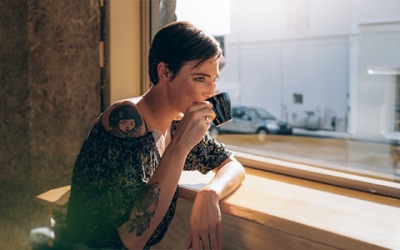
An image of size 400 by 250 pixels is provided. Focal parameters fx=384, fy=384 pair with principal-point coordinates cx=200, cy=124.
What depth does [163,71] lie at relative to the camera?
1301mm

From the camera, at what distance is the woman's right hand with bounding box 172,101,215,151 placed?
1.19 m

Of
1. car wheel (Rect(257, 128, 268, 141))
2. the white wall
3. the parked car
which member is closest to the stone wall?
the white wall

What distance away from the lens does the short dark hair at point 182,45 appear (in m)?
1.24

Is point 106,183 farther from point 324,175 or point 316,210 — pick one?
point 324,175

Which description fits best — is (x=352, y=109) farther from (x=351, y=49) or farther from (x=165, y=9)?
(x=165, y=9)

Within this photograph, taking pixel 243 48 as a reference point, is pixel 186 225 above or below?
below

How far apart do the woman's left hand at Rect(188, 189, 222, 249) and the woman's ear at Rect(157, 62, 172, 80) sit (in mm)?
432

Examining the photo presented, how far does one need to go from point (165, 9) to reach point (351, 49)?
6.06 meters

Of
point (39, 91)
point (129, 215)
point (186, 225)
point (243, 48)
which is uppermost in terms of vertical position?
point (243, 48)

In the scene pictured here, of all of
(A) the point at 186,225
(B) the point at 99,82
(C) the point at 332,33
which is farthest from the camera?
(C) the point at 332,33

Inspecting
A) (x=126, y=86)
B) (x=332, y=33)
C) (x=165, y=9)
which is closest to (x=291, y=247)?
(x=126, y=86)

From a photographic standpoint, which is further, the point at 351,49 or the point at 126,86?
the point at 351,49

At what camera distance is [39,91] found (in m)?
2.07

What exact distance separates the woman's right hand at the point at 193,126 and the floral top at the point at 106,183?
5.3 inches
